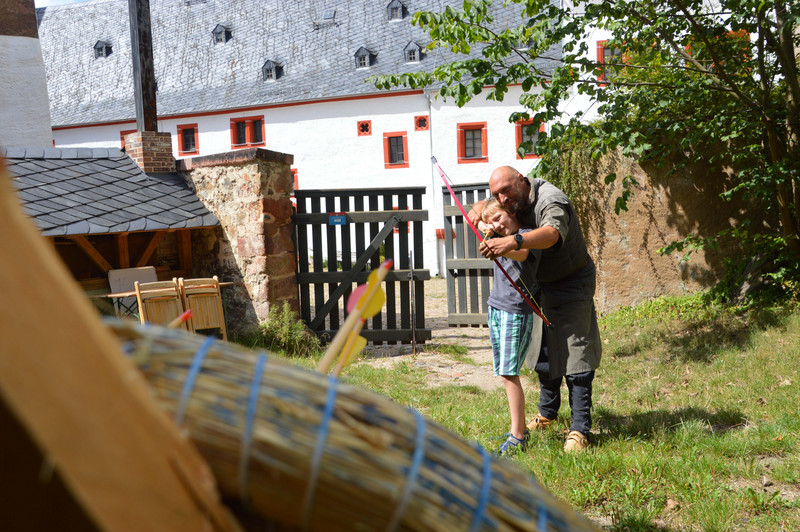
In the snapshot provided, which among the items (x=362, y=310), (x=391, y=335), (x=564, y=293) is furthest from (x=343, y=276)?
(x=362, y=310)

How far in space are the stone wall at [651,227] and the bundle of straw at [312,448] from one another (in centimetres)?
680

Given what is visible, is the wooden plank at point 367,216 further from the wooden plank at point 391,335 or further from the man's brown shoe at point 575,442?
the man's brown shoe at point 575,442

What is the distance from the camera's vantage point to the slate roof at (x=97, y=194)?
6488 millimetres

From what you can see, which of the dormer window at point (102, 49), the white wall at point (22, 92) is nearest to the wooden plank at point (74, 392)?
the white wall at point (22, 92)

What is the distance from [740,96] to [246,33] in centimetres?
2534

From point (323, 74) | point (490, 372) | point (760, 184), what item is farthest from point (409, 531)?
point (323, 74)

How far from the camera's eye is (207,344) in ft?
3.03

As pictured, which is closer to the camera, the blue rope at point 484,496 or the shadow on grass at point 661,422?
the blue rope at point 484,496

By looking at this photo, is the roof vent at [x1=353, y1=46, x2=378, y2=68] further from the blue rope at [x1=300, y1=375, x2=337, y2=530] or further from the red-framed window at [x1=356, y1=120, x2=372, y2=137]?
the blue rope at [x1=300, y1=375, x2=337, y2=530]

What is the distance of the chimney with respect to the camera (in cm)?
800

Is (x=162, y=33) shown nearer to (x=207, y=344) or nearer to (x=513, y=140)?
(x=513, y=140)

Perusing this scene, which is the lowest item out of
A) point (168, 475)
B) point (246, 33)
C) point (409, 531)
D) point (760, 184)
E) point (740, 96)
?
point (409, 531)

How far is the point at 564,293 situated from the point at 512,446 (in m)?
0.97

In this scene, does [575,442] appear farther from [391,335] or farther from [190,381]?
[391,335]
